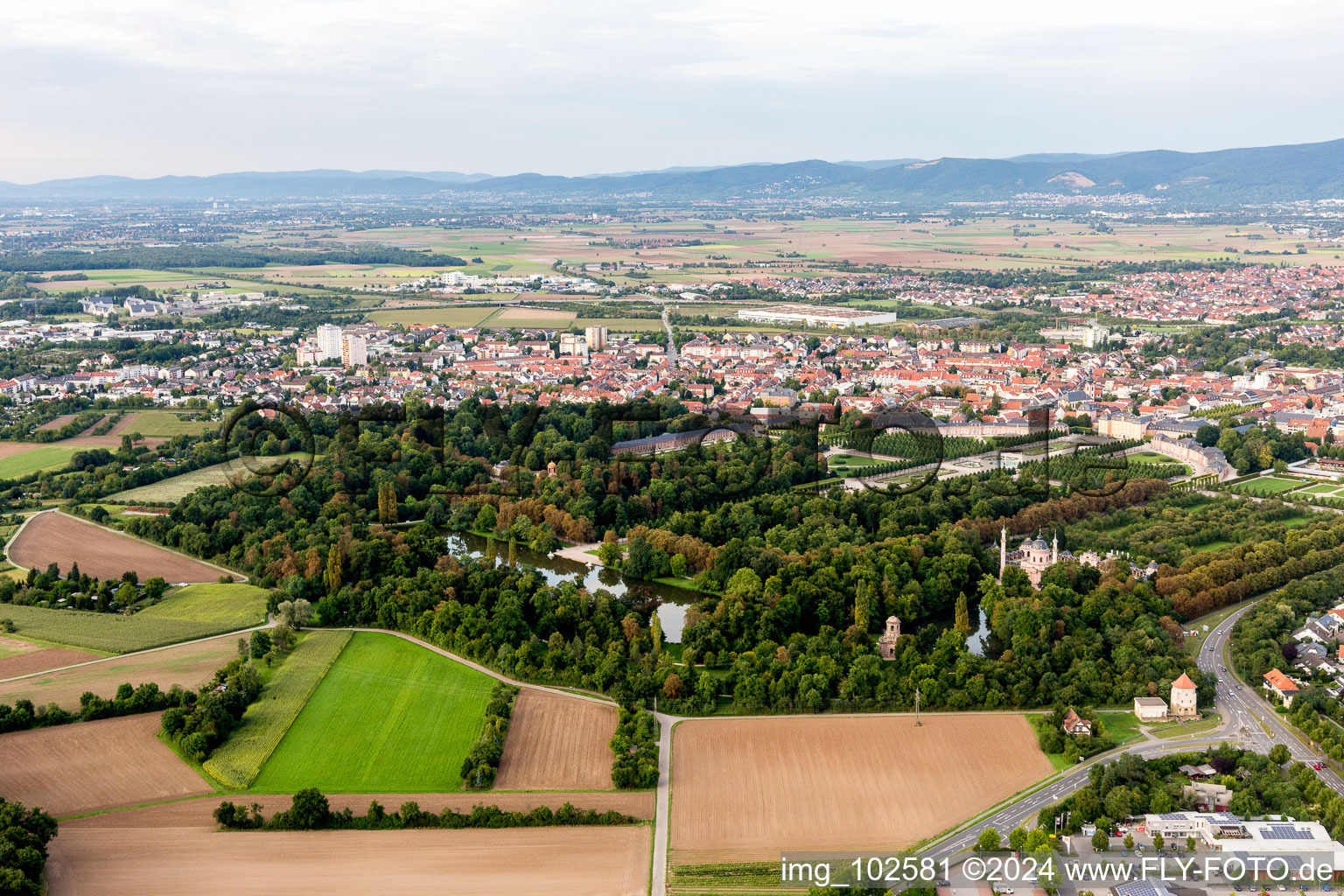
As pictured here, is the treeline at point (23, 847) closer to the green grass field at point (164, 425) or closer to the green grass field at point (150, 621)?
the green grass field at point (150, 621)

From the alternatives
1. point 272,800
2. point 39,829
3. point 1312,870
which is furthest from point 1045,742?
point 39,829

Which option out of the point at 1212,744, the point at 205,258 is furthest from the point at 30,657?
the point at 205,258

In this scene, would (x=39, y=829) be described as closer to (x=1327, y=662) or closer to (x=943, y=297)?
(x=1327, y=662)

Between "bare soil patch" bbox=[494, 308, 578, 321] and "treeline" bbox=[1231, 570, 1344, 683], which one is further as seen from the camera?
"bare soil patch" bbox=[494, 308, 578, 321]

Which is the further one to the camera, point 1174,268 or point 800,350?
point 1174,268

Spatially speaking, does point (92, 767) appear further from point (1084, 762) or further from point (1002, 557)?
point (1002, 557)

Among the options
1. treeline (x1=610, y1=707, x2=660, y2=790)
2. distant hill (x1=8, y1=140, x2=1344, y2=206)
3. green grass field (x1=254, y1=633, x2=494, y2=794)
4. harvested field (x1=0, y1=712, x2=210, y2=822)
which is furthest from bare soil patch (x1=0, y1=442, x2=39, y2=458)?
distant hill (x1=8, y1=140, x2=1344, y2=206)

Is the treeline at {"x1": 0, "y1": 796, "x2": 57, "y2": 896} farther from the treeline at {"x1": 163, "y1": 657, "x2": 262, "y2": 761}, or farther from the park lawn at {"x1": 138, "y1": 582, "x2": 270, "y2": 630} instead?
the park lawn at {"x1": 138, "y1": 582, "x2": 270, "y2": 630}
